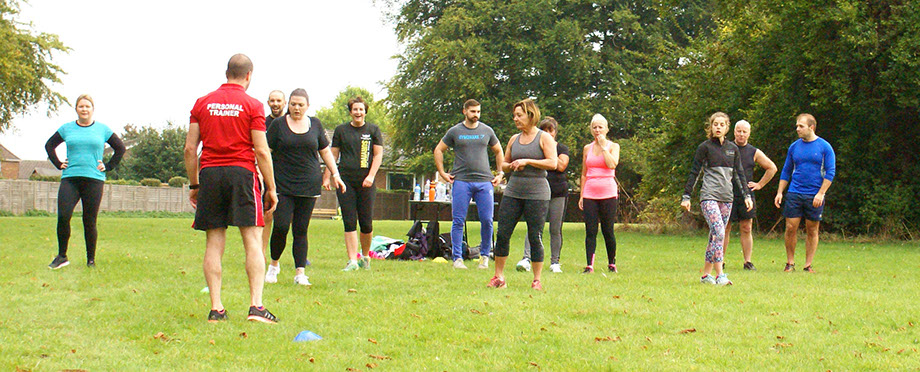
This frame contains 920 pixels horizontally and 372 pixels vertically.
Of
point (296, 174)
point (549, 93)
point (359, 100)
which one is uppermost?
point (549, 93)

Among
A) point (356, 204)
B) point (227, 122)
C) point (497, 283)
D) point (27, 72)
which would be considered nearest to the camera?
point (227, 122)

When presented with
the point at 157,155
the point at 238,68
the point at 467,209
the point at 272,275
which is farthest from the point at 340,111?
the point at 238,68

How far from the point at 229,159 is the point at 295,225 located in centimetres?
246

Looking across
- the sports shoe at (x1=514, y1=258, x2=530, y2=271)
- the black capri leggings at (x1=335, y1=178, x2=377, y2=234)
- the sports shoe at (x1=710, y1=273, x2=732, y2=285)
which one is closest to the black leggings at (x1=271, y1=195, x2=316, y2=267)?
the black capri leggings at (x1=335, y1=178, x2=377, y2=234)

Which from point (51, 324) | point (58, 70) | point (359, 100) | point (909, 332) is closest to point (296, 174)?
point (359, 100)

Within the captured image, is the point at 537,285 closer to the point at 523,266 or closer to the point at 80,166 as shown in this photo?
the point at 523,266

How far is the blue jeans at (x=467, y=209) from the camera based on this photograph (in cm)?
1034

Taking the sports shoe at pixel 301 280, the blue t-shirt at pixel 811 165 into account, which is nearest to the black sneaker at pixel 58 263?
the sports shoe at pixel 301 280

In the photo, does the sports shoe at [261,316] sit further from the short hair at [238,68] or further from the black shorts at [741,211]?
the black shorts at [741,211]

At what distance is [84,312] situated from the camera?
5980mm

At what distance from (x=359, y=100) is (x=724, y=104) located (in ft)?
41.3

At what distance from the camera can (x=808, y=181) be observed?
10.2 meters

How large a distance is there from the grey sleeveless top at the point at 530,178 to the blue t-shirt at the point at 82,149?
4.59 metres

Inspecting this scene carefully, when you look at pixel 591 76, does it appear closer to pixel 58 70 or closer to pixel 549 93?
pixel 549 93
